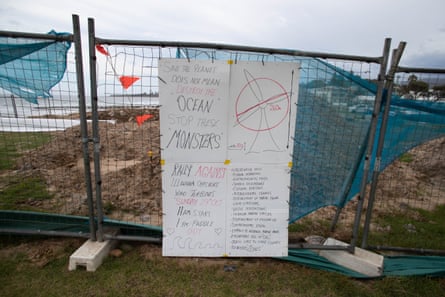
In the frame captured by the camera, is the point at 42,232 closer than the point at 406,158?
Yes

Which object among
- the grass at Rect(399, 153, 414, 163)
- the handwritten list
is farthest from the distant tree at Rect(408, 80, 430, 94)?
the grass at Rect(399, 153, 414, 163)

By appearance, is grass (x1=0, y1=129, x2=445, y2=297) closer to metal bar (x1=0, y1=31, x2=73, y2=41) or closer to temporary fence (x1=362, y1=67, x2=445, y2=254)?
temporary fence (x1=362, y1=67, x2=445, y2=254)

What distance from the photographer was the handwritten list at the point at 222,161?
7.27 feet

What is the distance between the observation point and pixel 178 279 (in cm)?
242

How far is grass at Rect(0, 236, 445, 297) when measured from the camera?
2.28m

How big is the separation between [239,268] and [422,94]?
2.84 m

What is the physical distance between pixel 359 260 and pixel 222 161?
1.90m

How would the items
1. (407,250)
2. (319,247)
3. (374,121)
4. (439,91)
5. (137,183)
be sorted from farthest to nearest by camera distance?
(137,183)
(407,250)
(319,247)
(439,91)
(374,121)

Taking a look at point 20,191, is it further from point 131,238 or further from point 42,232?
point 131,238

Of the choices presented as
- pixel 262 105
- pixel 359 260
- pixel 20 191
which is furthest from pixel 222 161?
pixel 20 191

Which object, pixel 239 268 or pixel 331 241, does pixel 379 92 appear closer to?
pixel 331 241

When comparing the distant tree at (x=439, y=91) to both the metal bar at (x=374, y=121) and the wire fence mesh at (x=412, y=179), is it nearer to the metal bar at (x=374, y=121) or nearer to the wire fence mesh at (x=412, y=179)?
the wire fence mesh at (x=412, y=179)

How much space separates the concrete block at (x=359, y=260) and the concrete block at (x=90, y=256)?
2.55 meters

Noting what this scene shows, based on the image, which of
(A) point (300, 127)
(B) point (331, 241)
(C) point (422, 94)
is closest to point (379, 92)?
(C) point (422, 94)
